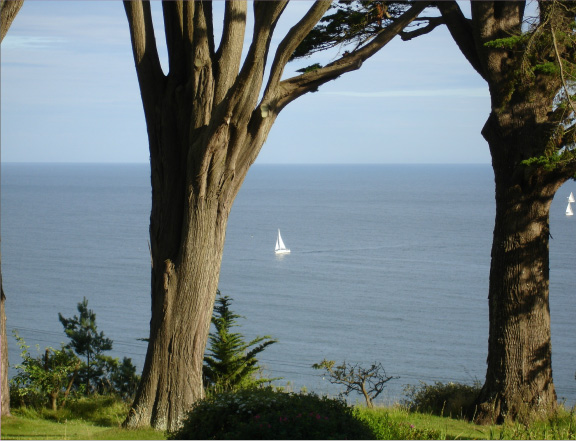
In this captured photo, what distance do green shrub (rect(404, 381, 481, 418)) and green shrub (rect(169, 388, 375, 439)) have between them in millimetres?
3978

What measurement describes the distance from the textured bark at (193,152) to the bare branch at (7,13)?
1087 millimetres

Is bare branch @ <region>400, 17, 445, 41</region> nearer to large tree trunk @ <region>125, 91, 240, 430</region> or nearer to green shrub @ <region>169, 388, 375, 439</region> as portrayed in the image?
large tree trunk @ <region>125, 91, 240, 430</region>

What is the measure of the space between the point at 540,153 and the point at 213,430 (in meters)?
5.23

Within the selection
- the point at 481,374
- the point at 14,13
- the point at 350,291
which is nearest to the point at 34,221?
Answer: the point at 350,291

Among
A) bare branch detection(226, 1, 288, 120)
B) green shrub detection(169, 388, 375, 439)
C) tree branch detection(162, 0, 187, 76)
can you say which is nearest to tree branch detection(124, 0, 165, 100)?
tree branch detection(162, 0, 187, 76)

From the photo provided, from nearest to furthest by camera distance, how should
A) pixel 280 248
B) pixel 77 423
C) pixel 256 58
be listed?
pixel 256 58
pixel 77 423
pixel 280 248

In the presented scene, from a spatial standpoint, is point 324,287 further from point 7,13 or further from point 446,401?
point 7,13

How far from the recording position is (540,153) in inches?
310

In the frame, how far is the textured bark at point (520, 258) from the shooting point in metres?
7.94

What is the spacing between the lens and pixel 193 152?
6637 mm

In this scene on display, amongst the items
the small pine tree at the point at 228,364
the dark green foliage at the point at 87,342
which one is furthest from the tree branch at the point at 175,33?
the dark green foliage at the point at 87,342

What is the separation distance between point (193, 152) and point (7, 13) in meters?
2.27

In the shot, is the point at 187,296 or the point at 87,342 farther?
the point at 87,342

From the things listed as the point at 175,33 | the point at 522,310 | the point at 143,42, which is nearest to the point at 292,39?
the point at 175,33
